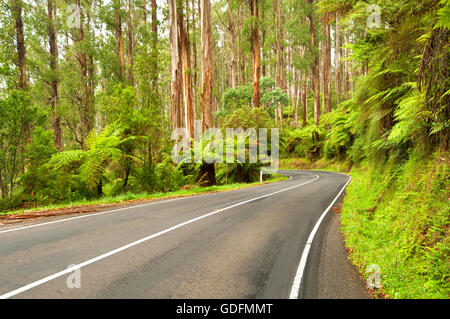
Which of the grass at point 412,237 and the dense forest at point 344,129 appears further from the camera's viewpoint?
the dense forest at point 344,129

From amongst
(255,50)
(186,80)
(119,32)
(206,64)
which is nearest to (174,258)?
(206,64)

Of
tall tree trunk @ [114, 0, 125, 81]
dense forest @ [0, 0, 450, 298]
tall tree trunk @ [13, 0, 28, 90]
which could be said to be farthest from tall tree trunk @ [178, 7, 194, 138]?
tall tree trunk @ [114, 0, 125, 81]

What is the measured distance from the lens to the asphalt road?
354cm

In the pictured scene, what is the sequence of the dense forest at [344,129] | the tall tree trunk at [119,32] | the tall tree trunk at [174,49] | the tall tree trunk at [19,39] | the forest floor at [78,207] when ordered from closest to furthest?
the dense forest at [344,129]
the forest floor at [78,207]
the tall tree trunk at [19,39]
the tall tree trunk at [174,49]
the tall tree trunk at [119,32]

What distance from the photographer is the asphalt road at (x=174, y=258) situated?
11.6 feet

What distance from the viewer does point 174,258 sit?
460cm

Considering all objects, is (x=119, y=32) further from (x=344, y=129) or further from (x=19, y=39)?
(x=344, y=129)

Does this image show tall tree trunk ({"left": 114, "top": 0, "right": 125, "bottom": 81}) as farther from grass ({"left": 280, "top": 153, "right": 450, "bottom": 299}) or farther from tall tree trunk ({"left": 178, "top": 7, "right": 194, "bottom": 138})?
grass ({"left": 280, "top": 153, "right": 450, "bottom": 299})

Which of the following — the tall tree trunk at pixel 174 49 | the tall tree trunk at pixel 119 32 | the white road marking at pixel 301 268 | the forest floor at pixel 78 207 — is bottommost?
the white road marking at pixel 301 268

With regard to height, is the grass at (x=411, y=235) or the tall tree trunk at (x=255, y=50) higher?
the tall tree trunk at (x=255, y=50)

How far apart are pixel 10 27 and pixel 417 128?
22169 mm

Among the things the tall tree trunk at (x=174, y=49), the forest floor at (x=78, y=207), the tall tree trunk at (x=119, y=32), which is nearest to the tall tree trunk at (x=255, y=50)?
the tall tree trunk at (x=174, y=49)

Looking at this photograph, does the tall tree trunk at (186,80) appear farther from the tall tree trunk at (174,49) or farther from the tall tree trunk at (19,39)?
the tall tree trunk at (19,39)
